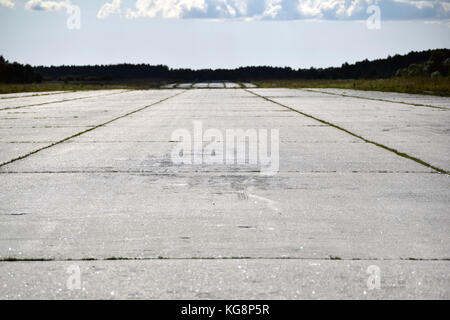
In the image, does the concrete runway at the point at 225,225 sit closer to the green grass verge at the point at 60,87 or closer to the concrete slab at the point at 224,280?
the concrete slab at the point at 224,280

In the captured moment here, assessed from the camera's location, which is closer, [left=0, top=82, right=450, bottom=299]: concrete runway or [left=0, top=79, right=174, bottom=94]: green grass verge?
[left=0, top=82, right=450, bottom=299]: concrete runway

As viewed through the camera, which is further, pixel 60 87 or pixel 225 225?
pixel 60 87

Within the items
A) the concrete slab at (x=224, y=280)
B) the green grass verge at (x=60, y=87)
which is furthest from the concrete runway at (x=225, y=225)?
the green grass verge at (x=60, y=87)

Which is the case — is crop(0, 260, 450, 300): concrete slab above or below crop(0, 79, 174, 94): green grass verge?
below

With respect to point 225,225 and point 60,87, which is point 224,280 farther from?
point 60,87

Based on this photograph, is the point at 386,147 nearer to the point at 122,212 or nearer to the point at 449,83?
the point at 122,212

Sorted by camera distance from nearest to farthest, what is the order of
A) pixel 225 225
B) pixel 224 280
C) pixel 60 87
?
1. pixel 224 280
2. pixel 225 225
3. pixel 60 87

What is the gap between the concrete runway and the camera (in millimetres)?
3186

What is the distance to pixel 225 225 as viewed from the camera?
4363 mm

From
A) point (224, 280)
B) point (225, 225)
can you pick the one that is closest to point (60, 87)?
point (225, 225)

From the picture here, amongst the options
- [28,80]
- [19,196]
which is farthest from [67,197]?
[28,80]

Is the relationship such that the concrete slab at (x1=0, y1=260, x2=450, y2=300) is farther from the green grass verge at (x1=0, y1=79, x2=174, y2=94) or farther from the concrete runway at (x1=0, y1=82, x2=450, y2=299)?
the green grass verge at (x1=0, y1=79, x2=174, y2=94)

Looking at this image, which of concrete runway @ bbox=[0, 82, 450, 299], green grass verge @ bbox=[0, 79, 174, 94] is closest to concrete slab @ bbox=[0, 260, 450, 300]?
concrete runway @ bbox=[0, 82, 450, 299]
